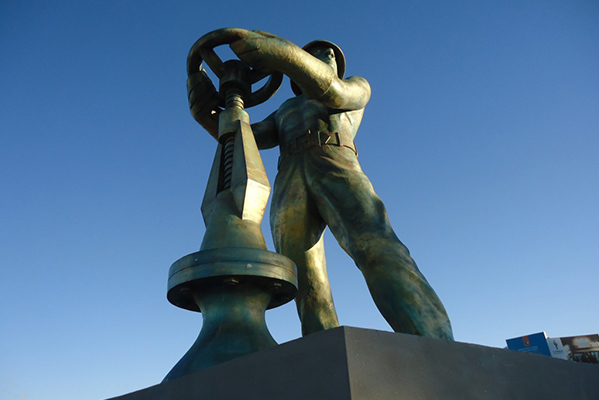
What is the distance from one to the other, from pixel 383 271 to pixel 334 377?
5.29 ft

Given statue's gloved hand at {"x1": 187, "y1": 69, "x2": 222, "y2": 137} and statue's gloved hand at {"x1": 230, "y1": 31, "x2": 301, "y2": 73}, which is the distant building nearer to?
statue's gloved hand at {"x1": 187, "y1": 69, "x2": 222, "y2": 137}

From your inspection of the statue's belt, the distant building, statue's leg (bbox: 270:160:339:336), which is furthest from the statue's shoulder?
the distant building

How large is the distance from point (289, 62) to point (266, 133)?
53.0 inches

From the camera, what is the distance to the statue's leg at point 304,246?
3713mm

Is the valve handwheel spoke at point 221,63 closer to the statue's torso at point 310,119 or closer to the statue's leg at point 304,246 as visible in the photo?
the statue's torso at point 310,119

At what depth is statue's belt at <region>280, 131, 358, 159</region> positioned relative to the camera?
12.6 feet

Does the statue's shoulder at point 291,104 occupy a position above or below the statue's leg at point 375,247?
above

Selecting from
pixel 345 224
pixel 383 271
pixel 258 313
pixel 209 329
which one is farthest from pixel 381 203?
pixel 209 329

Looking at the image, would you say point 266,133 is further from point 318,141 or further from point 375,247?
point 375,247

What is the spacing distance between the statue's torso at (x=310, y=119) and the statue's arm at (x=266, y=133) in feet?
0.20

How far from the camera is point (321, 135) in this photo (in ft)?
12.6

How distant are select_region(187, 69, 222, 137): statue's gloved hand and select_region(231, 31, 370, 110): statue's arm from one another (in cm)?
72

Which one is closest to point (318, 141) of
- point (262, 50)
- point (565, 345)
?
point (262, 50)

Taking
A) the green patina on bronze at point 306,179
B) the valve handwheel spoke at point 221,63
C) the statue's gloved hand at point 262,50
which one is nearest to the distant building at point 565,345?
the green patina on bronze at point 306,179
